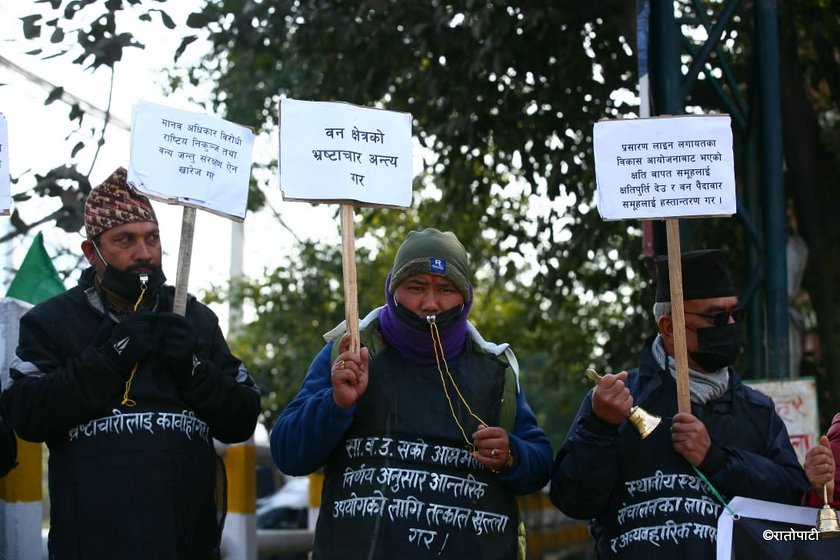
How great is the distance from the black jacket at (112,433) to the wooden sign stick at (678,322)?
1.35 meters

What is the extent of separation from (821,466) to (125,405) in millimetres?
2067

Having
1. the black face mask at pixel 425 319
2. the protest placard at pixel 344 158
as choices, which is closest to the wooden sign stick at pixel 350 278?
the protest placard at pixel 344 158

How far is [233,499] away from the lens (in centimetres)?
622

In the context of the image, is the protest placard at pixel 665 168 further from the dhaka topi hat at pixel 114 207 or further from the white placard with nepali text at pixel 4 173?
the white placard with nepali text at pixel 4 173

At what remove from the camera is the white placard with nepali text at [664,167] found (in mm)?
4012

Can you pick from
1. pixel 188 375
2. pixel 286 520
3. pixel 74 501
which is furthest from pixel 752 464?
pixel 286 520

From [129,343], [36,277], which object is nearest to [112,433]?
[129,343]

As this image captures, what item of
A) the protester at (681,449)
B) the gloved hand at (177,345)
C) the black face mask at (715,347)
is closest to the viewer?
the protester at (681,449)

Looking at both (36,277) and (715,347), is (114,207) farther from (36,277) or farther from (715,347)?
(715,347)

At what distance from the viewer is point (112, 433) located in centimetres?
384

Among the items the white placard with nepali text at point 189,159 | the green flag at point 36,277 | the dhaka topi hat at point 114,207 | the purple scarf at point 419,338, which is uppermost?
the white placard with nepali text at point 189,159

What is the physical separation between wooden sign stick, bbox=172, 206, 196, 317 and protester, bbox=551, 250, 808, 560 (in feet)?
4.21

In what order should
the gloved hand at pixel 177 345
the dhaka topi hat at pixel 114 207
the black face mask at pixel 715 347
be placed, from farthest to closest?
the dhaka topi hat at pixel 114 207 < the black face mask at pixel 715 347 < the gloved hand at pixel 177 345

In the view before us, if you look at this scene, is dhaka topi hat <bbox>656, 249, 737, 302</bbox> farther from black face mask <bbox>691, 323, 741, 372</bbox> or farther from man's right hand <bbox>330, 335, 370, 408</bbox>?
man's right hand <bbox>330, 335, 370, 408</bbox>
